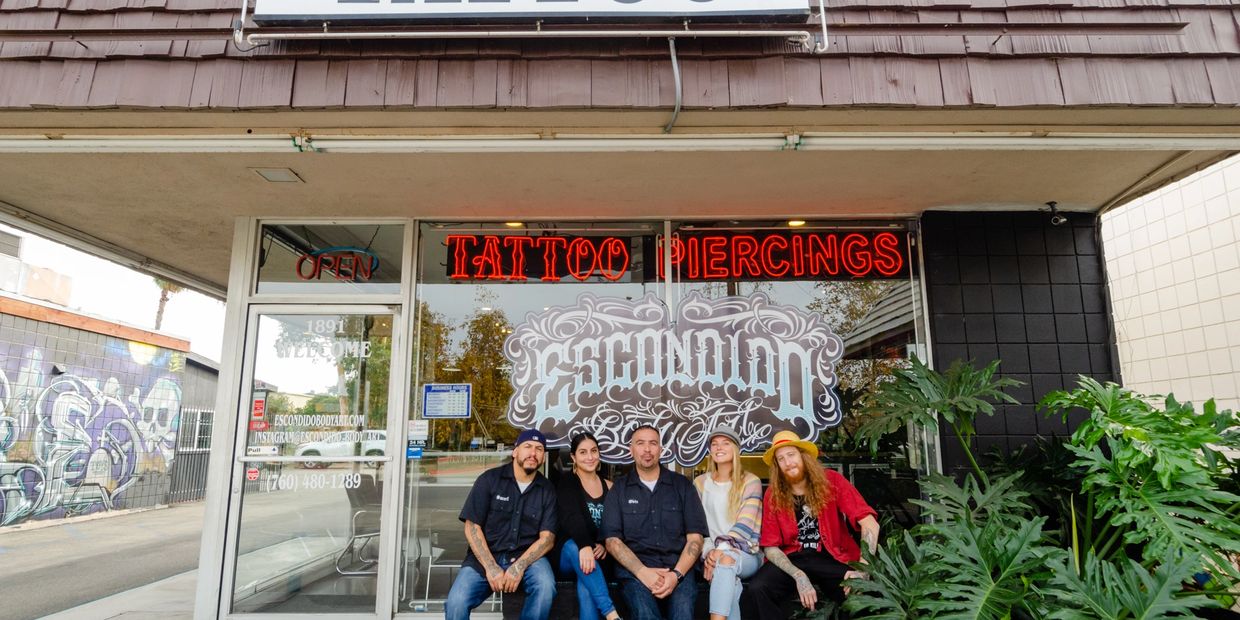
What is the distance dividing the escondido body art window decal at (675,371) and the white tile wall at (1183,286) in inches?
90.5

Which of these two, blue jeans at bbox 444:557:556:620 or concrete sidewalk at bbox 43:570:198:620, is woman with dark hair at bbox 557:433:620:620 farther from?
concrete sidewalk at bbox 43:570:198:620

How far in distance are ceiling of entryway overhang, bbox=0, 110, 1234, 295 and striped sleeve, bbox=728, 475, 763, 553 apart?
5.85 ft

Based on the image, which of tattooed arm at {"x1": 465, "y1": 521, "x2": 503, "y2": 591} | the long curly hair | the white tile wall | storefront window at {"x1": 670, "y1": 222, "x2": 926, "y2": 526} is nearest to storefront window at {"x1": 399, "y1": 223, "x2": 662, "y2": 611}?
storefront window at {"x1": 670, "y1": 222, "x2": 926, "y2": 526}

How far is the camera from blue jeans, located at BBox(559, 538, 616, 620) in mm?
3297

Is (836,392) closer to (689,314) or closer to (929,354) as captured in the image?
(929,354)

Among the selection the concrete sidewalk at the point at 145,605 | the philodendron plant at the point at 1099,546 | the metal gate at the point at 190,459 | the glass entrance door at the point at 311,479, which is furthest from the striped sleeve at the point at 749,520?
the metal gate at the point at 190,459

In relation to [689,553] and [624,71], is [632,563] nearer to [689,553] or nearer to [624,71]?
[689,553]

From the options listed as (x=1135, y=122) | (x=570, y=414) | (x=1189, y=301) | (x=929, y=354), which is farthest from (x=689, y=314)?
(x=1189, y=301)

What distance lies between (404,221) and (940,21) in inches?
132

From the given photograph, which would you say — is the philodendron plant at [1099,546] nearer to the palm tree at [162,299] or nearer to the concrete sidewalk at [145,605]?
the concrete sidewalk at [145,605]

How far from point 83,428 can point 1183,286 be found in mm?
13984

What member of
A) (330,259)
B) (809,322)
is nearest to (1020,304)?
(809,322)

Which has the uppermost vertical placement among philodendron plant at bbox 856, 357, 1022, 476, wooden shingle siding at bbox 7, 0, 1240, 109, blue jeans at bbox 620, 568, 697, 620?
wooden shingle siding at bbox 7, 0, 1240, 109

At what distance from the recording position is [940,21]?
10.1 feet
